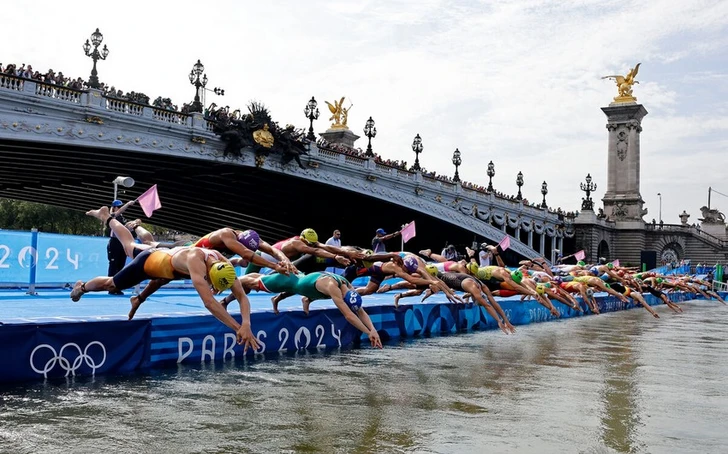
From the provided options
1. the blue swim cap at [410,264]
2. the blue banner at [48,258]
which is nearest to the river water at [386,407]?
the blue swim cap at [410,264]

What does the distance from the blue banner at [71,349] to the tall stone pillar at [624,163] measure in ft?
301

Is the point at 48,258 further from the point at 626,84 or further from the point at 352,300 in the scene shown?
the point at 626,84

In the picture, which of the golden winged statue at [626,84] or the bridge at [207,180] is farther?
the golden winged statue at [626,84]

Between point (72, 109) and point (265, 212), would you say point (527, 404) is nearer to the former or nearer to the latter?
point (72, 109)

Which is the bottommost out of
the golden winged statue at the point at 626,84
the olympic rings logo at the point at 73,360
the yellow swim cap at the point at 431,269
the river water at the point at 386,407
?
the river water at the point at 386,407

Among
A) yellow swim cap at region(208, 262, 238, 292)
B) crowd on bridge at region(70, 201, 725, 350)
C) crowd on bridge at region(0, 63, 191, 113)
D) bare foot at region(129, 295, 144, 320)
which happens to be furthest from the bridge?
yellow swim cap at region(208, 262, 238, 292)

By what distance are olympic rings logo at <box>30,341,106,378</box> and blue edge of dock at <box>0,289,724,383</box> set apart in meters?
0.01

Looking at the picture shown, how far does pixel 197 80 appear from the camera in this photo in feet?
148

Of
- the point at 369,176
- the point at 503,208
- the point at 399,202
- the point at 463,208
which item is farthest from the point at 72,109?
the point at 503,208

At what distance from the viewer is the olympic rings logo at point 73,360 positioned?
10805 mm

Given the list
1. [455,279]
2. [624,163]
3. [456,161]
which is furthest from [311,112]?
[624,163]

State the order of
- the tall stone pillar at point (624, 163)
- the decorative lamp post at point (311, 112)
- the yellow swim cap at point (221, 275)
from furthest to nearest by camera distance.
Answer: the tall stone pillar at point (624, 163) → the decorative lamp post at point (311, 112) → the yellow swim cap at point (221, 275)

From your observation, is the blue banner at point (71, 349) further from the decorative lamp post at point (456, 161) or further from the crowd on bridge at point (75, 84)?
the decorative lamp post at point (456, 161)

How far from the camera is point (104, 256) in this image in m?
21.9
